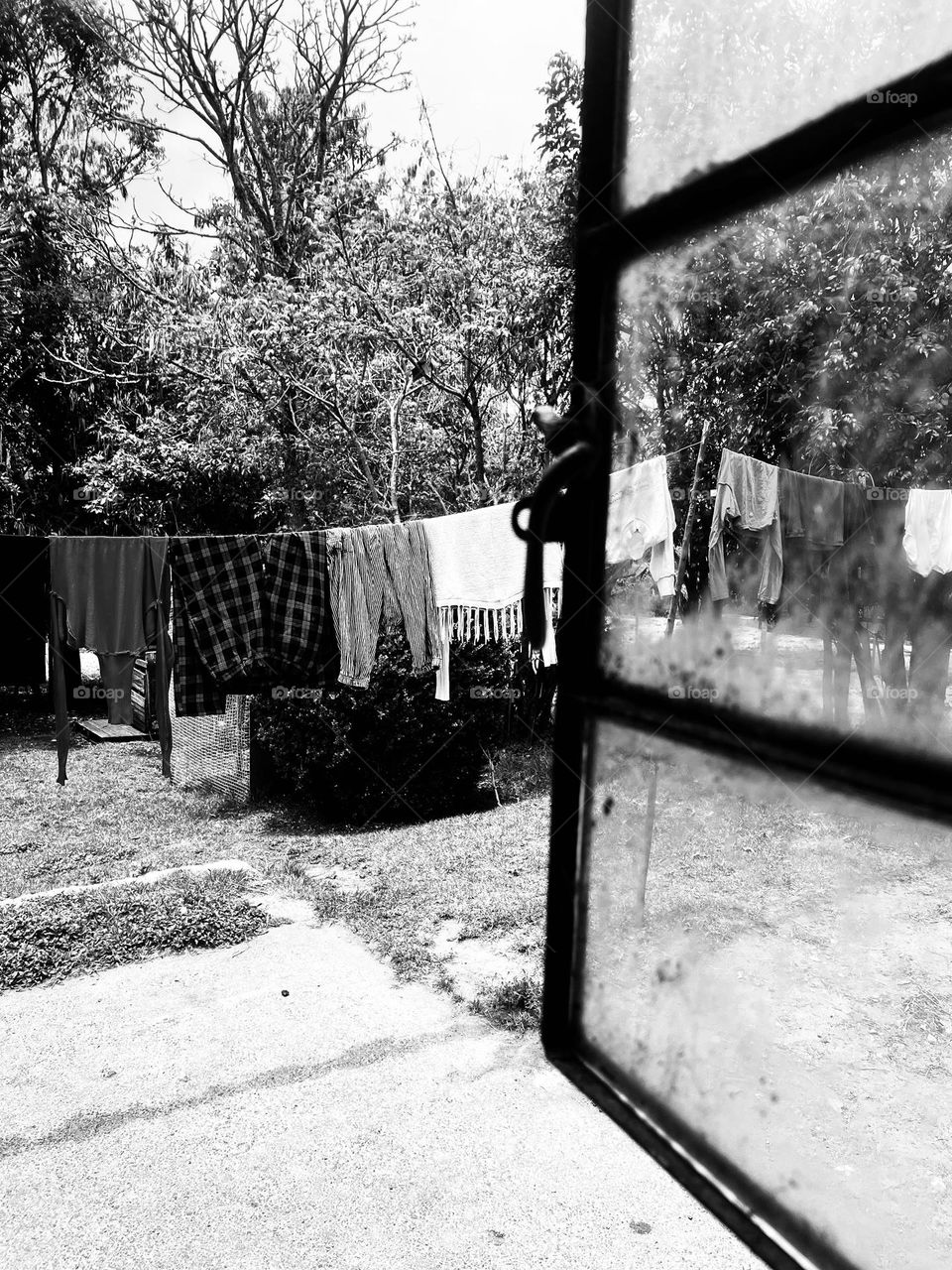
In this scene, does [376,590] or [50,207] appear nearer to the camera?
[376,590]

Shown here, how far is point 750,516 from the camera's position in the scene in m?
0.72

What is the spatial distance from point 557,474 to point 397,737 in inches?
243

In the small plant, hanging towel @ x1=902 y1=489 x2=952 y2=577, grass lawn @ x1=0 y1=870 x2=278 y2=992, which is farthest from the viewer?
grass lawn @ x1=0 y1=870 x2=278 y2=992

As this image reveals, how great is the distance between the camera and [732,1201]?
0.68 m

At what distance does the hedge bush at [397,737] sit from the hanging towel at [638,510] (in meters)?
5.51

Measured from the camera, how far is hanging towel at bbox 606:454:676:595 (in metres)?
0.79

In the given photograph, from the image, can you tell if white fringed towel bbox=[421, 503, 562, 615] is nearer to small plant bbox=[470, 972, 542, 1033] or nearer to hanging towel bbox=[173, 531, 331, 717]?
hanging towel bbox=[173, 531, 331, 717]

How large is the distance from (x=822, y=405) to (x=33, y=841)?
24.9 ft

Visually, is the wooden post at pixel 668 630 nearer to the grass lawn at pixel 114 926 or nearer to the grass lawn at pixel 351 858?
the grass lawn at pixel 351 858

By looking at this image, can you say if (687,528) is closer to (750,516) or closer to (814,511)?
(750,516)

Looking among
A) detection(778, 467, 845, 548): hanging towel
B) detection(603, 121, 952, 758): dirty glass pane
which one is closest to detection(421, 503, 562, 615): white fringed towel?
detection(603, 121, 952, 758): dirty glass pane

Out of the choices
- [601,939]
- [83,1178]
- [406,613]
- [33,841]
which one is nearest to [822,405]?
[601,939]

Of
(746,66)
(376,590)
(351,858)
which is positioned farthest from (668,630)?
(351,858)

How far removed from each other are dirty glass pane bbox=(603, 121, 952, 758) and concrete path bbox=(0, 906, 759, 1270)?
254 cm
